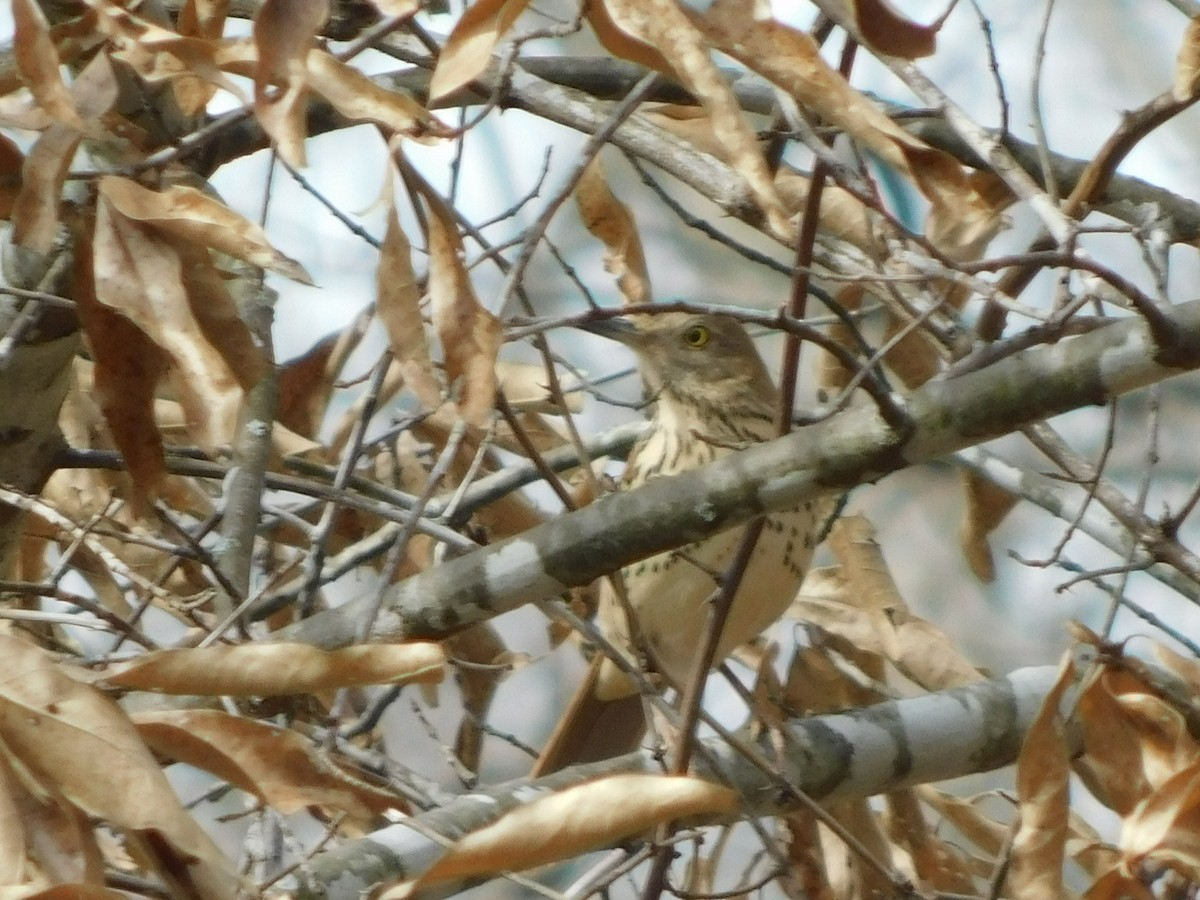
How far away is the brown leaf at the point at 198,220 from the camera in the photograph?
1.66m

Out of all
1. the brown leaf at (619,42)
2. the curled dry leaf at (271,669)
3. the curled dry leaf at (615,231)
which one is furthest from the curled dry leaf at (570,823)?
the curled dry leaf at (615,231)

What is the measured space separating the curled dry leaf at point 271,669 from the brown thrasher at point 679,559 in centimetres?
164

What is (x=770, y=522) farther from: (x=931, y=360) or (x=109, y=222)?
(x=109, y=222)

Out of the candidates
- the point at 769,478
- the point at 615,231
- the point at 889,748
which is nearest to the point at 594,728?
the point at 889,748

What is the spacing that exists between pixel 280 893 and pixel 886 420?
0.79 m

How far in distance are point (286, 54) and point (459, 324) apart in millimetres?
289

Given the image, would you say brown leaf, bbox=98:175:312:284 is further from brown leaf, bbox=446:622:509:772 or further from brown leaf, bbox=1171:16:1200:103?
brown leaf, bbox=446:622:509:772

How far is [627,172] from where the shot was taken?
8.49m

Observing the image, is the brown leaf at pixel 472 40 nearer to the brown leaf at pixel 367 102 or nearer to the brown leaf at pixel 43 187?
the brown leaf at pixel 367 102

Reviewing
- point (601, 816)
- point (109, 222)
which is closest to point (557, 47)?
point (109, 222)

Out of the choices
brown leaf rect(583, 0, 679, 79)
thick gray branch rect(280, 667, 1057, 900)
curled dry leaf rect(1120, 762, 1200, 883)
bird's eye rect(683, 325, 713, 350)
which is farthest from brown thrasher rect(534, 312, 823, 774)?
brown leaf rect(583, 0, 679, 79)

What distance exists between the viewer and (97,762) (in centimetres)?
138

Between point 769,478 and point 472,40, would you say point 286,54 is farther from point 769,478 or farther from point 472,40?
point 769,478

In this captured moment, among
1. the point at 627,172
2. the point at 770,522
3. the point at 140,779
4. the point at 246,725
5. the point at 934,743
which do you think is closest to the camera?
the point at 140,779
